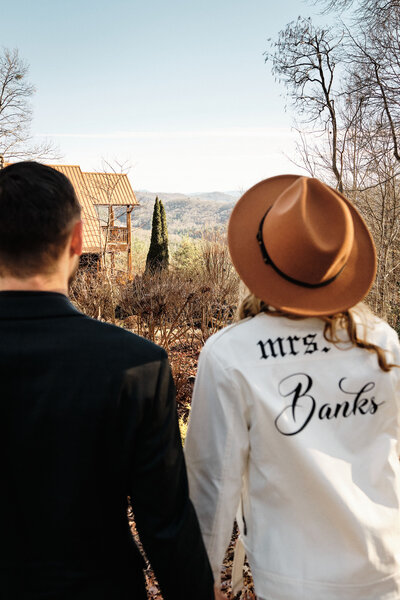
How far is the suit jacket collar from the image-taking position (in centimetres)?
102

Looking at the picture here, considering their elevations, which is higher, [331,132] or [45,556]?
[331,132]

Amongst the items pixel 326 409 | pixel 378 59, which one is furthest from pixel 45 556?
pixel 378 59

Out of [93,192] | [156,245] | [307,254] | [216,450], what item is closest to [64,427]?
[216,450]

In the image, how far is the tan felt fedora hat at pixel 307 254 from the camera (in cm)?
119

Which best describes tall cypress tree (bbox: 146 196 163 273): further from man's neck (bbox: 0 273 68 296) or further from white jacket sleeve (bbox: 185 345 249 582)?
man's neck (bbox: 0 273 68 296)

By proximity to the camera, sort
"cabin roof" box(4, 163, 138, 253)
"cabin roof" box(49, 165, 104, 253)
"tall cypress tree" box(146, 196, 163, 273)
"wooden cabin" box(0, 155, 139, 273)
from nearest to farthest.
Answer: "cabin roof" box(49, 165, 104, 253) → "wooden cabin" box(0, 155, 139, 273) → "cabin roof" box(4, 163, 138, 253) → "tall cypress tree" box(146, 196, 163, 273)

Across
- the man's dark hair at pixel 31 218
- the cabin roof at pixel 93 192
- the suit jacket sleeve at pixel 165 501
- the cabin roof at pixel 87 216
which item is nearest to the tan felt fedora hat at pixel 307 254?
the suit jacket sleeve at pixel 165 501

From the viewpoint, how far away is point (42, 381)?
980mm

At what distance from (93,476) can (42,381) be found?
255 millimetres

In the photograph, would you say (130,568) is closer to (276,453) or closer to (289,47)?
(276,453)

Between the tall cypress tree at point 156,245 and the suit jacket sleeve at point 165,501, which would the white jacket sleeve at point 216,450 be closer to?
the suit jacket sleeve at point 165,501

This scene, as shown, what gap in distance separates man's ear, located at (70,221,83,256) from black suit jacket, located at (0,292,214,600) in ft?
0.49

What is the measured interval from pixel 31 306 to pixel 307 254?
2.30 ft

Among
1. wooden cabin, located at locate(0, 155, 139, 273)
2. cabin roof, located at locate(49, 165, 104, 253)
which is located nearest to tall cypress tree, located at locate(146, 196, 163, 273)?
wooden cabin, located at locate(0, 155, 139, 273)
